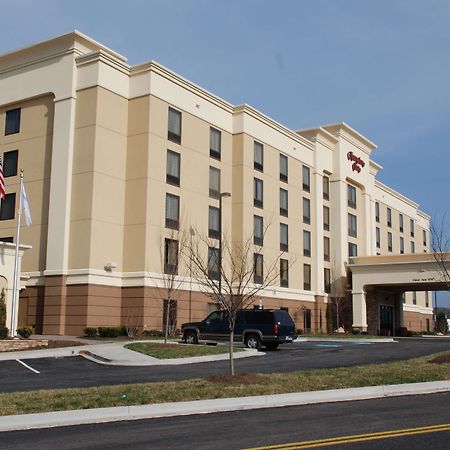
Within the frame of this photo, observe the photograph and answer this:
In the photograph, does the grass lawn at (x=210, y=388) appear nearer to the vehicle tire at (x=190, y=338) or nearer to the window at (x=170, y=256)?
the vehicle tire at (x=190, y=338)

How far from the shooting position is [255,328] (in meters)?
29.1

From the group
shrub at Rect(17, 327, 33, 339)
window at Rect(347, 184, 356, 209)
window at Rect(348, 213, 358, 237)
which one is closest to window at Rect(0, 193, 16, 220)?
shrub at Rect(17, 327, 33, 339)

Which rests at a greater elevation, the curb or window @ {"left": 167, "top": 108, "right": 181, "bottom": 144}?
window @ {"left": 167, "top": 108, "right": 181, "bottom": 144}

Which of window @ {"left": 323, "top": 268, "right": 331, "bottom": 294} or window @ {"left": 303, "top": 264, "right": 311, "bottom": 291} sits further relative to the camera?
window @ {"left": 323, "top": 268, "right": 331, "bottom": 294}

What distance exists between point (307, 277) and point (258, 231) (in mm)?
8258

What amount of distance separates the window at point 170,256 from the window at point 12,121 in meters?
12.2

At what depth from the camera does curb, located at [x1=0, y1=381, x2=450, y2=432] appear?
441 inches

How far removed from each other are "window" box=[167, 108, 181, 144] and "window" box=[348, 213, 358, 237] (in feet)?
79.1

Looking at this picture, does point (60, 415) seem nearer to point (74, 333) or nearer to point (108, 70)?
point (74, 333)

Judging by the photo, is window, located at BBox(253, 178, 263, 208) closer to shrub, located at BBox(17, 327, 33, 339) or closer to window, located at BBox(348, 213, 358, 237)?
window, located at BBox(348, 213, 358, 237)

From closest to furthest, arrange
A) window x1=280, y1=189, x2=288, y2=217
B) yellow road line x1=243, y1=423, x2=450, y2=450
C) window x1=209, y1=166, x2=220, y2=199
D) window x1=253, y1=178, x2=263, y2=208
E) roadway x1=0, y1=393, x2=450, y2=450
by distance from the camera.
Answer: yellow road line x1=243, y1=423, x2=450, y2=450
roadway x1=0, y1=393, x2=450, y2=450
window x1=209, y1=166, x2=220, y2=199
window x1=253, y1=178, x2=263, y2=208
window x1=280, y1=189, x2=288, y2=217

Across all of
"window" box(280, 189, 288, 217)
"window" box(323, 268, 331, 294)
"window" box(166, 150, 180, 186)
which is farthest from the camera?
"window" box(323, 268, 331, 294)

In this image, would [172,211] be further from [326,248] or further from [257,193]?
[326,248]

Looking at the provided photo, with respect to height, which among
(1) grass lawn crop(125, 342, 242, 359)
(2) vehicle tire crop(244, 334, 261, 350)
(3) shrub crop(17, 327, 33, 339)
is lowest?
(1) grass lawn crop(125, 342, 242, 359)
